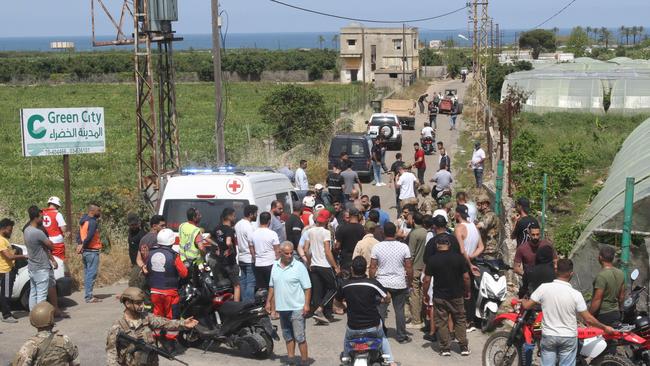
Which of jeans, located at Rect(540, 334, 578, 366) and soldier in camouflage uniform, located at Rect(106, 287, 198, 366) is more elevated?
soldier in camouflage uniform, located at Rect(106, 287, 198, 366)

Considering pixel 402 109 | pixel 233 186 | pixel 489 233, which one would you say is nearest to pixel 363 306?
pixel 233 186

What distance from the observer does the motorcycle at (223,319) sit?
1038 cm

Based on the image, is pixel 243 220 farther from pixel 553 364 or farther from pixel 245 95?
pixel 245 95

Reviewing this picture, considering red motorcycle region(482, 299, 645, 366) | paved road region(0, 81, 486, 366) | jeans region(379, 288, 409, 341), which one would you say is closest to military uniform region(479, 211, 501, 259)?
paved road region(0, 81, 486, 366)

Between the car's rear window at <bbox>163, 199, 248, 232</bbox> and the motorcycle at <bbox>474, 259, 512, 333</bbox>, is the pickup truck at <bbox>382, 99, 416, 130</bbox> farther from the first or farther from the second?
the motorcycle at <bbox>474, 259, 512, 333</bbox>

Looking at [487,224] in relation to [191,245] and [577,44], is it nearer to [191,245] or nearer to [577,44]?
[191,245]

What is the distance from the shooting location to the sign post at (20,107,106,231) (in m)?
16.5

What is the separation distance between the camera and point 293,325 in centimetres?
986

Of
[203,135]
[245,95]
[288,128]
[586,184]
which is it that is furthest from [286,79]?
[586,184]

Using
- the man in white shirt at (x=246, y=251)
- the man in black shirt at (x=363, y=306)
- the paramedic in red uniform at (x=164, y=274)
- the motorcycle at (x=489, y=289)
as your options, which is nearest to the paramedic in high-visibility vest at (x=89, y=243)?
the man in white shirt at (x=246, y=251)

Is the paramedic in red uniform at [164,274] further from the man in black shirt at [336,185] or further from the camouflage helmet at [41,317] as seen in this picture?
the man in black shirt at [336,185]

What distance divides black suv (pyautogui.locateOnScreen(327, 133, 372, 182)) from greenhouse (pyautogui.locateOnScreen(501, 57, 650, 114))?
72.2ft

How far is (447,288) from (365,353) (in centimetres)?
193

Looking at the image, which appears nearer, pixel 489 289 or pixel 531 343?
pixel 531 343
